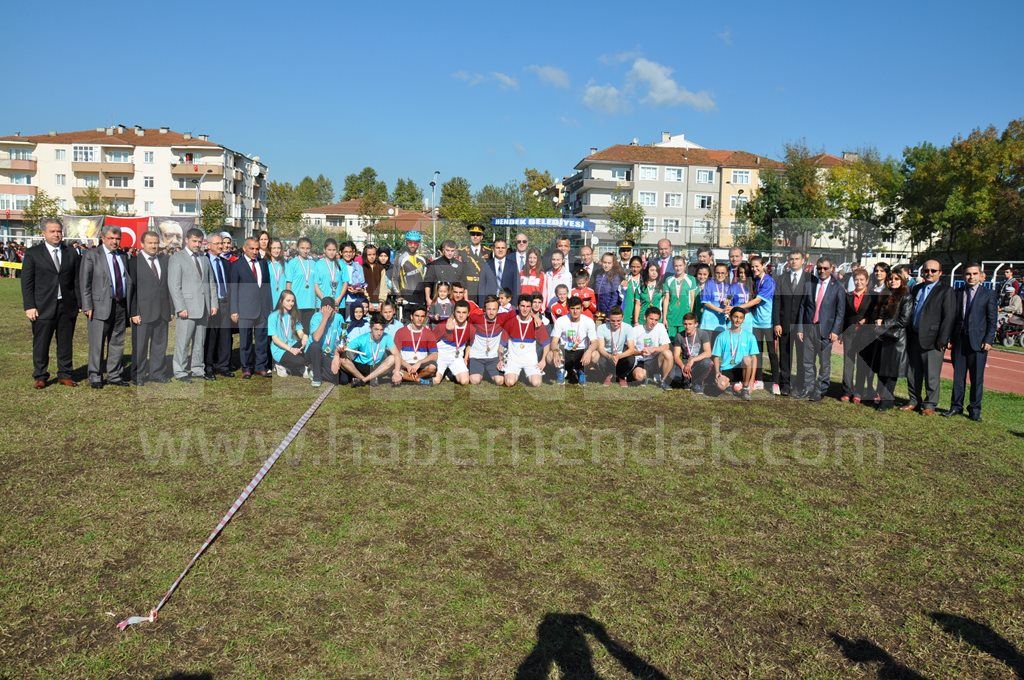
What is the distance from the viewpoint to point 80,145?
242 feet

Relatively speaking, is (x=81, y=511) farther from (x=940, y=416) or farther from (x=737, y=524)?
(x=940, y=416)

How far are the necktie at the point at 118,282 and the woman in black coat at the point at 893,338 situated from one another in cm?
962

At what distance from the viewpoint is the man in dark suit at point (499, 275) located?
10.9m

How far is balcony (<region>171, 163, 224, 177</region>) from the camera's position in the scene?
238ft

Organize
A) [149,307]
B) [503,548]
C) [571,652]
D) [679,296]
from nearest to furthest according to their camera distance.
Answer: [571,652] < [503,548] < [149,307] < [679,296]

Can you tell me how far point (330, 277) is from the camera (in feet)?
33.2

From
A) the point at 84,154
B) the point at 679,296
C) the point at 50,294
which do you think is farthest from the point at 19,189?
the point at 679,296

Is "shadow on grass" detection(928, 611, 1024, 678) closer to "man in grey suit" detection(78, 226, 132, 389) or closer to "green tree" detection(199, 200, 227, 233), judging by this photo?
"man in grey suit" detection(78, 226, 132, 389)

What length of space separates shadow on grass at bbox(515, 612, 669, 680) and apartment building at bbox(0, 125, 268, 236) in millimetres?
75225

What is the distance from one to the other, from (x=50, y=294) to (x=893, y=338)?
34.3 ft

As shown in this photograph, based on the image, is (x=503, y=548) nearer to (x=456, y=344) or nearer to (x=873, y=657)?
(x=873, y=657)

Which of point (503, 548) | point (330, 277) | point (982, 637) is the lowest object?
point (982, 637)

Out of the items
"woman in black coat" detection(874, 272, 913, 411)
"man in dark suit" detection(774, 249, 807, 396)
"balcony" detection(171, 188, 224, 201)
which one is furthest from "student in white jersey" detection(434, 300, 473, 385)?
"balcony" detection(171, 188, 224, 201)

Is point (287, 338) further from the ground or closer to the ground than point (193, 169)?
closer to the ground
